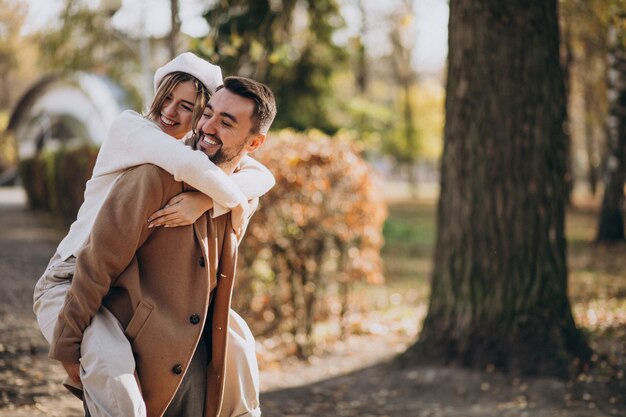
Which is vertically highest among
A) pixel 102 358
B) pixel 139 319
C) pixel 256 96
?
pixel 256 96

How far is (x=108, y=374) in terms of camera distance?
105 inches

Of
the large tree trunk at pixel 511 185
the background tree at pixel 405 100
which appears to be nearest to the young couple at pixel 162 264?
the large tree trunk at pixel 511 185

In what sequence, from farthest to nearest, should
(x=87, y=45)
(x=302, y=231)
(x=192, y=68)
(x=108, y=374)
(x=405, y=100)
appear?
(x=405, y=100), (x=87, y=45), (x=302, y=231), (x=192, y=68), (x=108, y=374)

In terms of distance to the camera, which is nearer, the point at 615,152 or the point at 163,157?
the point at 163,157

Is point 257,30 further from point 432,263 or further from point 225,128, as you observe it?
point 225,128

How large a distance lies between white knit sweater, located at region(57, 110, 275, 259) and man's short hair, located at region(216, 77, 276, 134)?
0.80 feet

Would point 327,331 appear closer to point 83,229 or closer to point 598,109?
point 83,229

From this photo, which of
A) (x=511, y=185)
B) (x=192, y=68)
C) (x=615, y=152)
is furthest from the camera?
(x=615, y=152)

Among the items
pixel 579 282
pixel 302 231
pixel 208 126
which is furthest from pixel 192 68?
pixel 579 282

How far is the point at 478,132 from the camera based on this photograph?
6.40 m

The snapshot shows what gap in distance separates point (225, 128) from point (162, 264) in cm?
57

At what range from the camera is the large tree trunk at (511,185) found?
630 centimetres

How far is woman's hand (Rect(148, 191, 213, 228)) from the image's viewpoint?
9.15ft

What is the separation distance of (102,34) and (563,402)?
17925 millimetres
